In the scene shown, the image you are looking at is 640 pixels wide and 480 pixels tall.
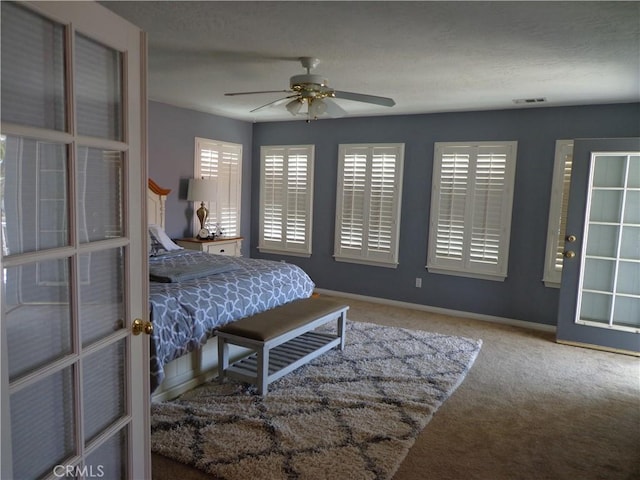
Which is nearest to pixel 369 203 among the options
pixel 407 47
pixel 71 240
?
pixel 407 47

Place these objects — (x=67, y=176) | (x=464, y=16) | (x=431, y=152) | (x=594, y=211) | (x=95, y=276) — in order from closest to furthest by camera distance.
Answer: (x=67, y=176) → (x=95, y=276) → (x=464, y=16) → (x=594, y=211) → (x=431, y=152)

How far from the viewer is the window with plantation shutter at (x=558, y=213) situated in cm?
480

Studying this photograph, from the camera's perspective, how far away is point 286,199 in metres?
6.52

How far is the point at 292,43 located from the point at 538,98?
8.99ft

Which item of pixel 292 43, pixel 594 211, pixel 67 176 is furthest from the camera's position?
pixel 594 211

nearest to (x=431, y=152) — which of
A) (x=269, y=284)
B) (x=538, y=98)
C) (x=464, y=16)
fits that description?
(x=538, y=98)

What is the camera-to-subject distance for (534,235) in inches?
198

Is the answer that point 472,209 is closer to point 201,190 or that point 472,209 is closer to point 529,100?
point 529,100

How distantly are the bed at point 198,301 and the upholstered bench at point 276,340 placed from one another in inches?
5.9

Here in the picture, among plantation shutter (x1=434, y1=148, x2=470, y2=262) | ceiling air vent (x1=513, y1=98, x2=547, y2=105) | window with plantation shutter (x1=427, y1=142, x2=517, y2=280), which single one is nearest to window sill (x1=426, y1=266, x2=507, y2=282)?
window with plantation shutter (x1=427, y1=142, x2=517, y2=280)

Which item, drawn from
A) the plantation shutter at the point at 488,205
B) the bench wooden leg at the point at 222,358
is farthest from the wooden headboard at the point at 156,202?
the plantation shutter at the point at 488,205

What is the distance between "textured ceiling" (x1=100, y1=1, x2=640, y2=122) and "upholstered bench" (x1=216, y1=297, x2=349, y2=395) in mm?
1866

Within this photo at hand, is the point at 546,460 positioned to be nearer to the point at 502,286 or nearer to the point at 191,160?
the point at 502,286

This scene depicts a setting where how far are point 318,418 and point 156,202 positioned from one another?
341 cm
